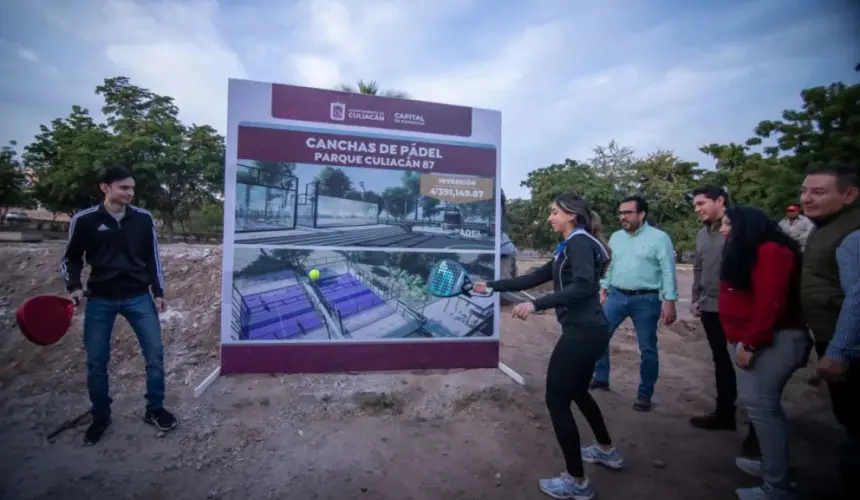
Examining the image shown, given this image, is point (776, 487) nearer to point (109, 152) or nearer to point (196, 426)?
point (196, 426)

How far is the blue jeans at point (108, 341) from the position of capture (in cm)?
332

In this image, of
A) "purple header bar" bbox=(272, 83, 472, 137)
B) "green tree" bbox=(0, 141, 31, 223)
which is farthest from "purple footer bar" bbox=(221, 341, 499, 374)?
"green tree" bbox=(0, 141, 31, 223)

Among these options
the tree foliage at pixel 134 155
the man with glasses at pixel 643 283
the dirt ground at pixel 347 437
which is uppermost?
the tree foliage at pixel 134 155

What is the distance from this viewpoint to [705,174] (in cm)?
2705

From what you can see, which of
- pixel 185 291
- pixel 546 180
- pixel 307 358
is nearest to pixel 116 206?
pixel 307 358

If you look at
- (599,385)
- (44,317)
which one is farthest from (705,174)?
(44,317)

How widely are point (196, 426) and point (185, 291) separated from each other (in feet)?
12.5

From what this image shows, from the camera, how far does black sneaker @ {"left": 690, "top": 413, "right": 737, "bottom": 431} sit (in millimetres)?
3674

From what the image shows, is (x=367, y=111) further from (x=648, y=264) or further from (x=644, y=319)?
(x=644, y=319)

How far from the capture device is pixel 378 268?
4.62 metres

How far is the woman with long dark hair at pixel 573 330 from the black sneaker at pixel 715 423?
1.70 m

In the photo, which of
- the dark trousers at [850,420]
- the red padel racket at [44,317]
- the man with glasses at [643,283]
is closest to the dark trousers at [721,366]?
the man with glasses at [643,283]

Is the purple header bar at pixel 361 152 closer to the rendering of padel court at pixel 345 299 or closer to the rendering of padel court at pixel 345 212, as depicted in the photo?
the rendering of padel court at pixel 345 212

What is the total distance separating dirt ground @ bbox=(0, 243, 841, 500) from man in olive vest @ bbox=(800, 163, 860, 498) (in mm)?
870
